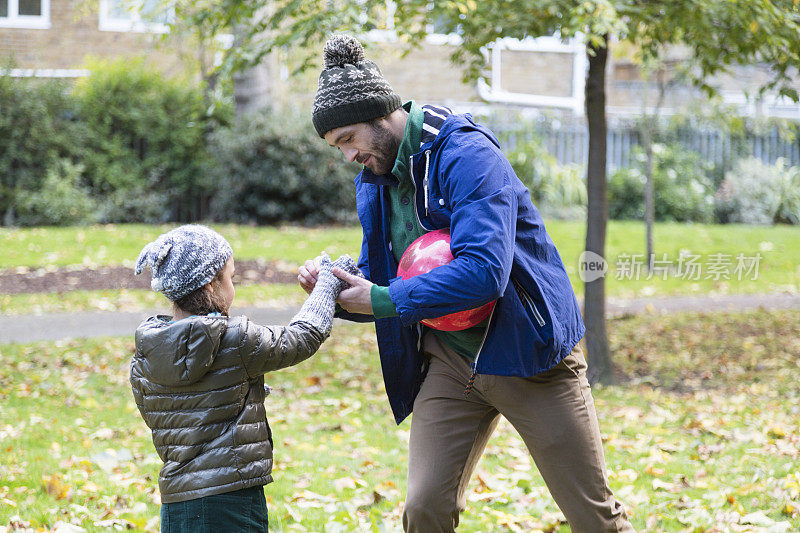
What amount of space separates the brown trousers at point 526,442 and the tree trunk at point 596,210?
4.76 m

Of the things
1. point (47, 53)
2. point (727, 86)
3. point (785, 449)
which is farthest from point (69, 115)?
point (727, 86)

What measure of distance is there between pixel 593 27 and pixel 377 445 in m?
3.22

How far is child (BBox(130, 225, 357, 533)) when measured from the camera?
2.71 metres

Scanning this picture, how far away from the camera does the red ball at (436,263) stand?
2783mm

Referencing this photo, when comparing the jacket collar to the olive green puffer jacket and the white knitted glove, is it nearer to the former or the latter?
the white knitted glove

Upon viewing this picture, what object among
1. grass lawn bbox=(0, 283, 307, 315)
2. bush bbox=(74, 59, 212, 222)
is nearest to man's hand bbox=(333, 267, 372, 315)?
grass lawn bbox=(0, 283, 307, 315)

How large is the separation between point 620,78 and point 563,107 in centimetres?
295

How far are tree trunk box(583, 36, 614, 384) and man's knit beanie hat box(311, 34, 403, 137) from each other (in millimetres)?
4827

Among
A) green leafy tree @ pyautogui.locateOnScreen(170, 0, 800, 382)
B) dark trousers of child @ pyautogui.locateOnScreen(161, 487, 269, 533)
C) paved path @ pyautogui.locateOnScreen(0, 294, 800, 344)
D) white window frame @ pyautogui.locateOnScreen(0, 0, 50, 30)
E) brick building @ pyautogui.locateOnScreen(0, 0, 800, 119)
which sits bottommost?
paved path @ pyautogui.locateOnScreen(0, 294, 800, 344)

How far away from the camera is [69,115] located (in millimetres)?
16297

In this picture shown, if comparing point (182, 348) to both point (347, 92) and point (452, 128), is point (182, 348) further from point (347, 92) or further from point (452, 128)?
point (452, 128)

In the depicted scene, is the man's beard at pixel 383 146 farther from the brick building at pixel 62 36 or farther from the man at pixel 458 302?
the brick building at pixel 62 36

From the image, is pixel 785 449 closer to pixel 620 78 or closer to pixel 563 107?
pixel 563 107

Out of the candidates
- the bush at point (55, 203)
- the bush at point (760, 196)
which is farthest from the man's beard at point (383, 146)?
the bush at point (760, 196)
